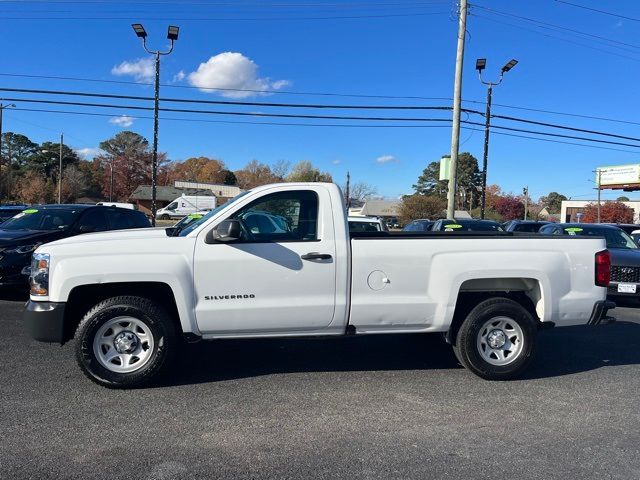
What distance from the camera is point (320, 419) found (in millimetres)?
4082

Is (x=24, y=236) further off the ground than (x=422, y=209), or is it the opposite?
(x=422, y=209)

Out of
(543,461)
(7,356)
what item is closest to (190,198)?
(7,356)

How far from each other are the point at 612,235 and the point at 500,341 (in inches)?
327

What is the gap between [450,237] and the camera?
509 centimetres

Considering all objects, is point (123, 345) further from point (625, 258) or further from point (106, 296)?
point (625, 258)

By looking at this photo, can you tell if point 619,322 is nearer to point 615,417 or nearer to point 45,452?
point 615,417

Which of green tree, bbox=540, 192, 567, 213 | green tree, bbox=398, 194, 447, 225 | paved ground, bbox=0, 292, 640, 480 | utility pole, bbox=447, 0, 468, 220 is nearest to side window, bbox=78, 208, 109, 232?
paved ground, bbox=0, 292, 640, 480

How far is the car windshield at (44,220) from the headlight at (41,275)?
17.7 ft

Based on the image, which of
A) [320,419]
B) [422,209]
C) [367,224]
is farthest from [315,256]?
[422,209]

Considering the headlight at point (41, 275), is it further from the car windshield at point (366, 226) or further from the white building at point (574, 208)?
the white building at point (574, 208)

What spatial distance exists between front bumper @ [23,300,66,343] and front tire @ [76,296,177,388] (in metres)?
0.19

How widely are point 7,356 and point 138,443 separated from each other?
9.57 feet

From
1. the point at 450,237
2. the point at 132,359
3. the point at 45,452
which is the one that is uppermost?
the point at 450,237

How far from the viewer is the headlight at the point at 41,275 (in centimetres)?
459
